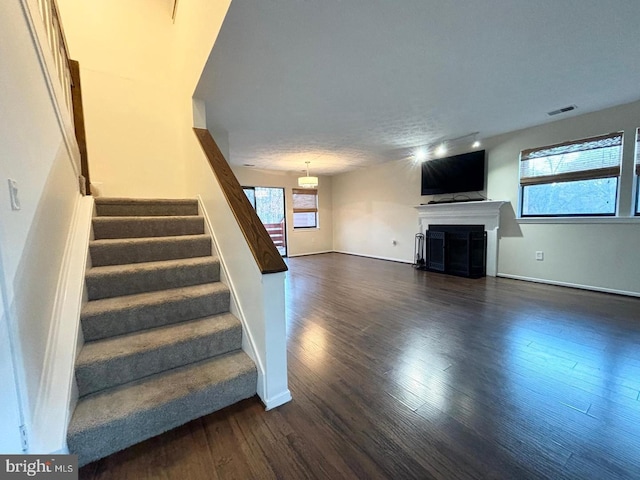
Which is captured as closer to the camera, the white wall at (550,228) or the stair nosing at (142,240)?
the stair nosing at (142,240)

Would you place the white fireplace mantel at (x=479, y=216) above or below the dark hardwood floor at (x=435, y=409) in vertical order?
above

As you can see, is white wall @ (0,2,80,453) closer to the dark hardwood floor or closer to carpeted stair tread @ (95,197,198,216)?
the dark hardwood floor

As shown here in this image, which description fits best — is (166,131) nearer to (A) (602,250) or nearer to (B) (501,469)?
(B) (501,469)

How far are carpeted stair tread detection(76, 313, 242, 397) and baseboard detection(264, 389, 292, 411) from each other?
0.43 m

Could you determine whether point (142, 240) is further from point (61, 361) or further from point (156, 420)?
point (156, 420)

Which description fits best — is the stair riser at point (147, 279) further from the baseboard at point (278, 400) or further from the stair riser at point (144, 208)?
the baseboard at point (278, 400)

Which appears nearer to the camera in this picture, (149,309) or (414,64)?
(149,309)

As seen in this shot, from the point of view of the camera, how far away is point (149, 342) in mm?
1592

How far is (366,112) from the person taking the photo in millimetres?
3330

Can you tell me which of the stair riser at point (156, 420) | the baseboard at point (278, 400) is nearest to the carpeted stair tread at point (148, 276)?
the stair riser at point (156, 420)

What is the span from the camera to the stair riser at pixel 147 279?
180 cm

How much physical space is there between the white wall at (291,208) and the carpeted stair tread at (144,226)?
433 cm

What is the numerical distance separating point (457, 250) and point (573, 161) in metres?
2.08

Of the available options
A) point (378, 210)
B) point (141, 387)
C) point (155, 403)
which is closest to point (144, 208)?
point (141, 387)
